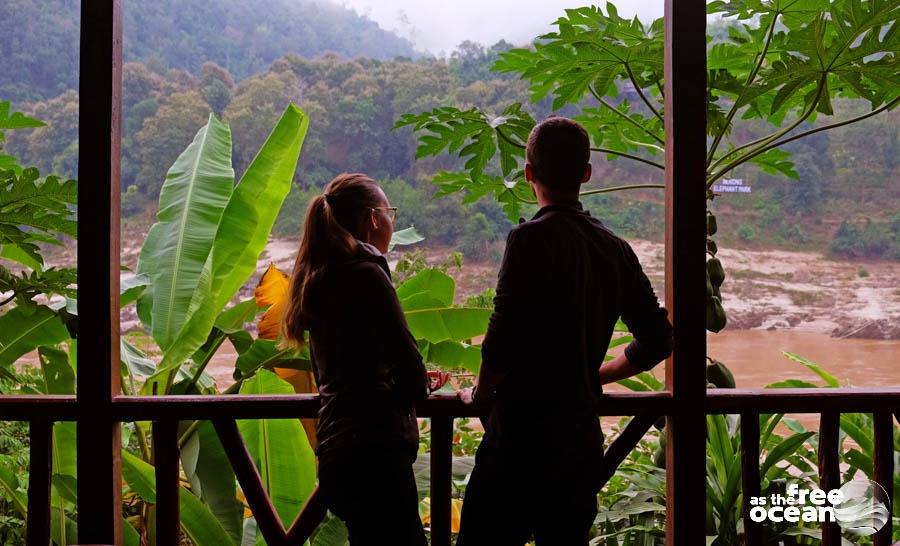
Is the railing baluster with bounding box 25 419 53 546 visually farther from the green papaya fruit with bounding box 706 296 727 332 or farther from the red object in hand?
the green papaya fruit with bounding box 706 296 727 332

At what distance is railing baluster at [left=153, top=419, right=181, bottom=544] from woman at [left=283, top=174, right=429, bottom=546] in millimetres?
501

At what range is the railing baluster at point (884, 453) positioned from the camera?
1.75 m

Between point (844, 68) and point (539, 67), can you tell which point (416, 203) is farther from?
point (844, 68)

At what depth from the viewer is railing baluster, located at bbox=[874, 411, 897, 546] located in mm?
1751

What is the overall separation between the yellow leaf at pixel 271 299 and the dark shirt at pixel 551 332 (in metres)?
1.39

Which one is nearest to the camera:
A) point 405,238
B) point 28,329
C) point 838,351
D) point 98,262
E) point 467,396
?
point 467,396

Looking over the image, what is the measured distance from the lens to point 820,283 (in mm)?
10484

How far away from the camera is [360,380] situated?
4.17ft

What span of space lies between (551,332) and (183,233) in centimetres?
161

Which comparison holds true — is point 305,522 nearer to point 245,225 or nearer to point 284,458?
point 284,458

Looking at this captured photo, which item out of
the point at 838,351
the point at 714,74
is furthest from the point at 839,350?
the point at 714,74

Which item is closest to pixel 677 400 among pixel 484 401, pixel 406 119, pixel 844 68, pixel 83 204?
pixel 484 401

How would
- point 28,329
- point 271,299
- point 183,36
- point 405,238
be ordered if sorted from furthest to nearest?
point 183,36, point 405,238, point 271,299, point 28,329

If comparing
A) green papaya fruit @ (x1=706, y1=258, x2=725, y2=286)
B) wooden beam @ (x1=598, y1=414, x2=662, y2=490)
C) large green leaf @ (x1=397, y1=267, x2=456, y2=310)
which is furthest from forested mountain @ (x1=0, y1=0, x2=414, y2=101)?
wooden beam @ (x1=598, y1=414, x2=662, y2=490)
